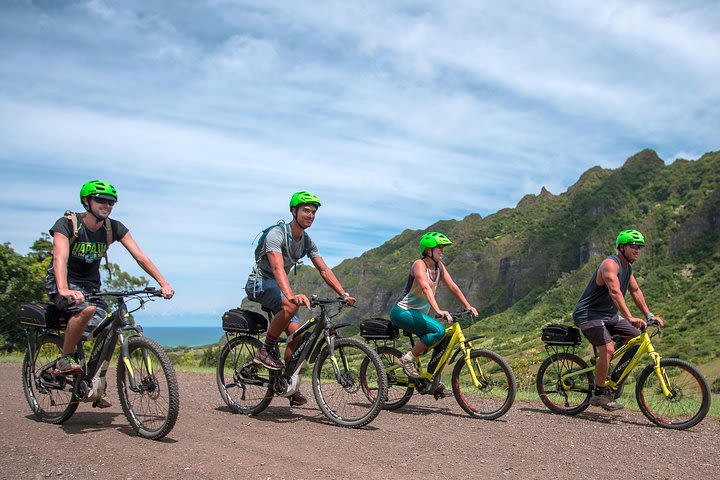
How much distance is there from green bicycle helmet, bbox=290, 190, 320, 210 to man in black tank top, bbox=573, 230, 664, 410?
4139 millimetres

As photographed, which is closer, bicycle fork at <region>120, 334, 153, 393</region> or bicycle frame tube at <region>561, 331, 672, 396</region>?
bicycle fork at <region>120, 334, 153, 393</region>

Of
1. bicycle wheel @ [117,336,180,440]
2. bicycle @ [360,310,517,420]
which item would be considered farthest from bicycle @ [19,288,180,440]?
bicycle @ [360,310,517,420]

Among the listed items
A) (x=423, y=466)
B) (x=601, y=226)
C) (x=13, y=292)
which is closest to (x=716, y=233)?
(x=601, y=226)

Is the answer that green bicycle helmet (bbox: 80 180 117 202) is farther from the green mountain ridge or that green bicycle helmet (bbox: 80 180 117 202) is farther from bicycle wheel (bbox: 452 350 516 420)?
the green mountain ridge

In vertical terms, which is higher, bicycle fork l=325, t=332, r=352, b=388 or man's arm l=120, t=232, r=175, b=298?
man's arm l=120, t=232, r=175, b=298

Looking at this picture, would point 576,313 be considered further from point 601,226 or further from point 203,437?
point 601,226

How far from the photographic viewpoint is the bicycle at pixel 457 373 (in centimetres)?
827

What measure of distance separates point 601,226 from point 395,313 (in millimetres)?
188684

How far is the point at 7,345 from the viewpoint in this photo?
2494 centimetres

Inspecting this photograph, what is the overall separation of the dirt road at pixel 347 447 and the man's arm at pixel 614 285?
1.41m

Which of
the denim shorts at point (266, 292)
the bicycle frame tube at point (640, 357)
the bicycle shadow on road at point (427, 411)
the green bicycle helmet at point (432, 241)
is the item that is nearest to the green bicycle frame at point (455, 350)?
the bicycle shadow on road at point (427, 411)

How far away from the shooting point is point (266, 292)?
782 centimetres

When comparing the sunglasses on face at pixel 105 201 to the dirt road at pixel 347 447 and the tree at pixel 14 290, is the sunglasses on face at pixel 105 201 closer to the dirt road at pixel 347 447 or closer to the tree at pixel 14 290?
the dirt road at pixel 347 447

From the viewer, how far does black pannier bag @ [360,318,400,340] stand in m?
8.77
